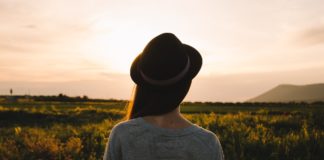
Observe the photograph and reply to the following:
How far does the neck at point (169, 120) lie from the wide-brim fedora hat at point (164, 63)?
189 millimetres

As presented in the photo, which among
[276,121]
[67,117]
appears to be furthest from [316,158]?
[67,117]

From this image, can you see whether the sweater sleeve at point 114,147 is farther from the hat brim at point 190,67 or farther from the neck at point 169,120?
the hat brim at point 190,67

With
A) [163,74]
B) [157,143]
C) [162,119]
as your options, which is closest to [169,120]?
[162,119]

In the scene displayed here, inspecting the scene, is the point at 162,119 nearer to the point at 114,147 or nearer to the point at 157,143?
the point at 157,143

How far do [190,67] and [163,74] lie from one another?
0.66 feet

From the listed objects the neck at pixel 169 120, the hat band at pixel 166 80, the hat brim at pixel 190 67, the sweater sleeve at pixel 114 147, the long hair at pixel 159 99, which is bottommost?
the sweater sleeve at pixel 114 147

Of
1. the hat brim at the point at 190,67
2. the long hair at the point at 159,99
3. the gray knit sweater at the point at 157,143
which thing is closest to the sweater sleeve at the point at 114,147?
the gray knit sweater at the point at 157,143

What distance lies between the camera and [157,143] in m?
2.24

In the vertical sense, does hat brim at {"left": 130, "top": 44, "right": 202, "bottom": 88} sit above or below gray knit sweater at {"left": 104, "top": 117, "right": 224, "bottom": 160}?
above

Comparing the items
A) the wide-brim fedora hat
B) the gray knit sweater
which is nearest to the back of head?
the wide-brim fedora hat

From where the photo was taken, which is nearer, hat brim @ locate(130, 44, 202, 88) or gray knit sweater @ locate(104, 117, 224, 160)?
gray knit sweater @ locate(104, 117, 224, 160)

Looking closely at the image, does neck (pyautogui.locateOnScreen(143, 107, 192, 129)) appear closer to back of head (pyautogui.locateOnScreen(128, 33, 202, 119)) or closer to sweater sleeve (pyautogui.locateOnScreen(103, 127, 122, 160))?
back of head (pyautogui.locateOnScreen(128, 33, 202, 119))

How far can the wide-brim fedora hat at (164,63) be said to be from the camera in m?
2.29

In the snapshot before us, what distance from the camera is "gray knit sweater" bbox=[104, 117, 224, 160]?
224 centimetres
